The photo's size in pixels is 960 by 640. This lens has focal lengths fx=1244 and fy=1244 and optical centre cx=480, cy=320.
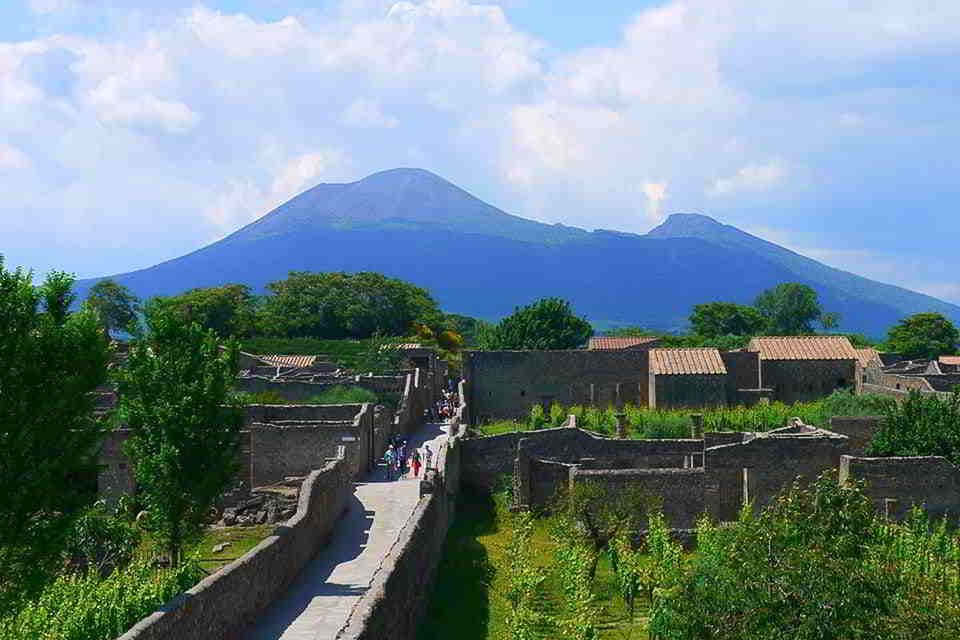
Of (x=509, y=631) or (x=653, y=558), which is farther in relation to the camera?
(x=653, y=558)

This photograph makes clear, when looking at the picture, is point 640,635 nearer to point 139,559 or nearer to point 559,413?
point 139,559

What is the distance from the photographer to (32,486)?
15.8 m

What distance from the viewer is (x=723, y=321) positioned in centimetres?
11344

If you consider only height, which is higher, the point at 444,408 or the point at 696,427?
the point at 444,408

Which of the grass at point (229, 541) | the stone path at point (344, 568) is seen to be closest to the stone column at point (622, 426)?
the stone path at point (344, 568)

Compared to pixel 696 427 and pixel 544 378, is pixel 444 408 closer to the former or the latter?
pixel 544 378

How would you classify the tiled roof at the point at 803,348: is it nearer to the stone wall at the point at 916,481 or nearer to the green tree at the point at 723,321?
the stone wall at the point at 916,481

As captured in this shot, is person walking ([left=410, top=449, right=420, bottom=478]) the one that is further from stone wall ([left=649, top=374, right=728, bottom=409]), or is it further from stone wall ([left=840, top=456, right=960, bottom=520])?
stone wall ([left=649, top=374, right=728, bottom=409])

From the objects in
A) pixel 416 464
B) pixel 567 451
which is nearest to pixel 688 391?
pixel 567 451

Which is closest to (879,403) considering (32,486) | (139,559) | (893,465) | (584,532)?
(893,465)

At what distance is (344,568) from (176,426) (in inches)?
163

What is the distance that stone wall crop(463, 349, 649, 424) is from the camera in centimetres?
5175

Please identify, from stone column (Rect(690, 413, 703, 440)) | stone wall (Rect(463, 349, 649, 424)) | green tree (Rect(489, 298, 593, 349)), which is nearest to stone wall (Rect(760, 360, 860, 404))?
stone wall (Rect(463, 349, 649, 424))

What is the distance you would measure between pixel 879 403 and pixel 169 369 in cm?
2627
